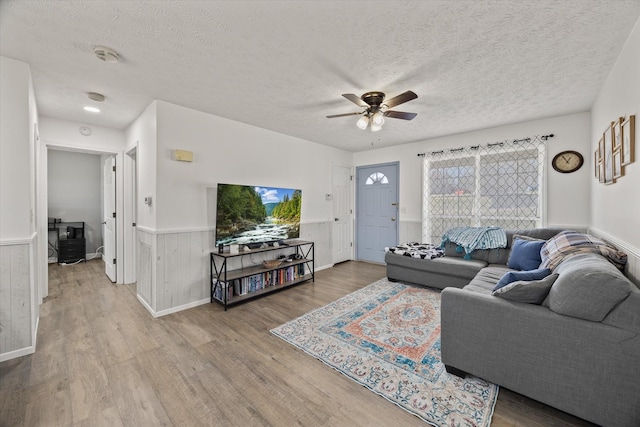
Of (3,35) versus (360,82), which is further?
(360,82)

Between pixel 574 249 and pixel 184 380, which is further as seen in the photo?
pixel 574 249

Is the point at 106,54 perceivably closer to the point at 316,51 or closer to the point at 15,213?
the point at 15,213

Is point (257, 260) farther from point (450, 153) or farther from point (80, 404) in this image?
point (450, 153)

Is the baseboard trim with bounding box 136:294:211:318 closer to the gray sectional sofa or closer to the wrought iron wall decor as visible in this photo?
the gray sectional sofa

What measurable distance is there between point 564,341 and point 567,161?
10.4ft

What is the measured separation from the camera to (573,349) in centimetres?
149

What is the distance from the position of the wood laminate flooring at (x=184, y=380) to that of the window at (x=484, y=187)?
2.97 metres

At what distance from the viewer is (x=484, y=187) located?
13.8ft

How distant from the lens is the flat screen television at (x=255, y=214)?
131 inches

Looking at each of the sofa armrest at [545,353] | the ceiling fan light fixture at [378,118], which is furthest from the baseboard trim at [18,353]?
the ceiling fan light fixture at [378,118]

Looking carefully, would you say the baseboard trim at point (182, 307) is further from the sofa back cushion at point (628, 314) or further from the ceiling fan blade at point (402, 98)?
the sofa back cushion at point (628, 314)

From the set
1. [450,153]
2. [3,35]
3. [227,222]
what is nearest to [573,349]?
[227,222]

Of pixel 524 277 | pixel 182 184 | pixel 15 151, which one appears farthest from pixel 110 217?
pixel 524 277

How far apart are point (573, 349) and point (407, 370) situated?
40.2 inches
